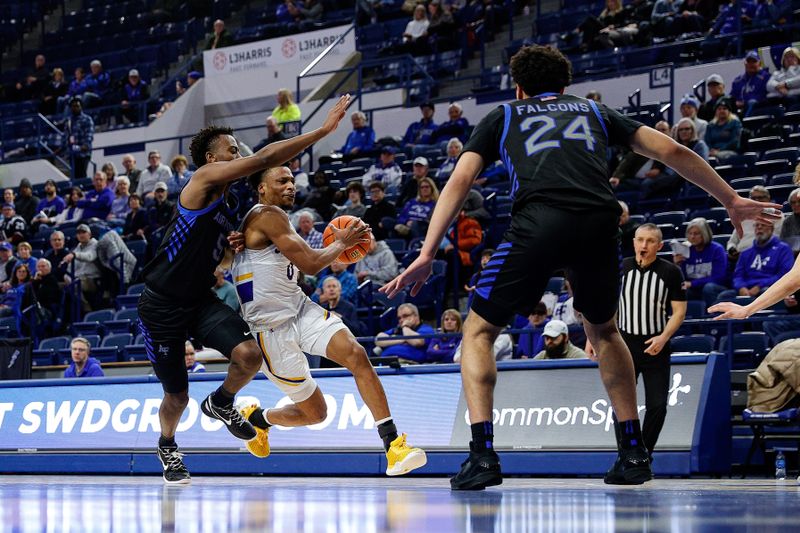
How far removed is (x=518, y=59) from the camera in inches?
237

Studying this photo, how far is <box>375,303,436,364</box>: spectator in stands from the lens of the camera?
1230cm

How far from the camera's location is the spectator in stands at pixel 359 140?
63.2 feet

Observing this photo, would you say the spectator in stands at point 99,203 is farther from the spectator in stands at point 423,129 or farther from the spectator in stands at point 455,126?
the spectator in stands at point 455,126

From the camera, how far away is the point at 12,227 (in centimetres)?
2031

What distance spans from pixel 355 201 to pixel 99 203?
20.4 ft

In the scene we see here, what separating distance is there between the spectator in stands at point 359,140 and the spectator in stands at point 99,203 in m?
4.16

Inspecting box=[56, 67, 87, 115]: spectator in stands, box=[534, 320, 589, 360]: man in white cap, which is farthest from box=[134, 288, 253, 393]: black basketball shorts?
box=[56, 67, 87, 115]: spectator in stands

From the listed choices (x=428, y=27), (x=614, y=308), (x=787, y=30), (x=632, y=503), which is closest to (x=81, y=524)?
(x=632, y=503)

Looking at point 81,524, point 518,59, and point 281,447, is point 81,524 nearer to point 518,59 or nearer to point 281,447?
point 518,59

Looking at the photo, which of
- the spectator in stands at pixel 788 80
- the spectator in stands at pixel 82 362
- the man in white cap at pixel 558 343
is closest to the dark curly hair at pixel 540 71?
the man in white cap at pixel 558 343

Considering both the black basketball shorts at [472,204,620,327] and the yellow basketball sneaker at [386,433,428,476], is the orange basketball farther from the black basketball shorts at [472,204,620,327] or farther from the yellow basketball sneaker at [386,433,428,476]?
the black basketball shorts at [472,204,620,327]

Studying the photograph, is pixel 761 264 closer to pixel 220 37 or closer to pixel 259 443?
pixel 259 443

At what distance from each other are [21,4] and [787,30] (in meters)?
23.4

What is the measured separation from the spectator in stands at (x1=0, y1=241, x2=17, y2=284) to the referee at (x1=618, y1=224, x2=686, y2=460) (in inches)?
463
